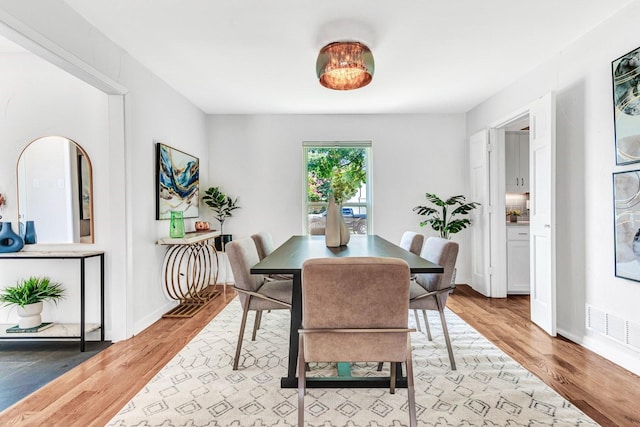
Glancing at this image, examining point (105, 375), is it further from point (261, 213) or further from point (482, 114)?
point (482, 114)

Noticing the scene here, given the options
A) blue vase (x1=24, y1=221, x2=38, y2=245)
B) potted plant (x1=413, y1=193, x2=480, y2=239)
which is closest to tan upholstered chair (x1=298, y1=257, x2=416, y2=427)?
blue vase (x1=24, y1=221, x2=38, y2=245)

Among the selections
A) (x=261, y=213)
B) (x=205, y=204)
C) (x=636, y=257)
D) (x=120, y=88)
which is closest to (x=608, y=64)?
(x=636, y=257)

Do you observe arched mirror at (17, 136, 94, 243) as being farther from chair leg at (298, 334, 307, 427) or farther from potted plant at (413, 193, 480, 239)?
potted plant at (413, 193, 480, 239)

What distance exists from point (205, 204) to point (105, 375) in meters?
2.97

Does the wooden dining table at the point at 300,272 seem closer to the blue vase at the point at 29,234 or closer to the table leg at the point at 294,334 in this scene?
the table leg at the point at 294,334

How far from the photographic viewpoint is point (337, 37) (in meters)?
2.66

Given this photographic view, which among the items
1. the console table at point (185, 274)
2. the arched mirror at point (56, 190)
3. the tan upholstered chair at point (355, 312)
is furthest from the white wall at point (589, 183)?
the arched mirror at point (56, 190)

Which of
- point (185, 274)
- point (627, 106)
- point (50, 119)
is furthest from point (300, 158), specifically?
point (627, 106)

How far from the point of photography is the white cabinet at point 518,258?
171 inches

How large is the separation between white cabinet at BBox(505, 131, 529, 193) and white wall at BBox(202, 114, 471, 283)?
84 cm

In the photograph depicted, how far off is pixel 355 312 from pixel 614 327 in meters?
2.16

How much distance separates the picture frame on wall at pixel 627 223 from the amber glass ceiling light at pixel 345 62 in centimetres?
191

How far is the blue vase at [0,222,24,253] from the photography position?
109 inches

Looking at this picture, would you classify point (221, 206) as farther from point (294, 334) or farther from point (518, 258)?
point (518, 258)
